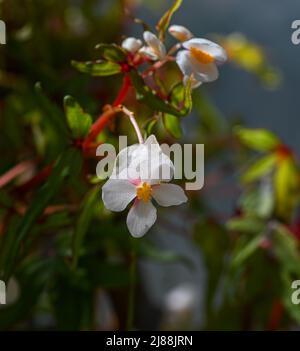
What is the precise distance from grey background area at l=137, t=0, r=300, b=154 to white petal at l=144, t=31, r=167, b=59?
2.73 feet

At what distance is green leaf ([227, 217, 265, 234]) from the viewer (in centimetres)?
72

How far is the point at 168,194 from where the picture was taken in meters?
0.44

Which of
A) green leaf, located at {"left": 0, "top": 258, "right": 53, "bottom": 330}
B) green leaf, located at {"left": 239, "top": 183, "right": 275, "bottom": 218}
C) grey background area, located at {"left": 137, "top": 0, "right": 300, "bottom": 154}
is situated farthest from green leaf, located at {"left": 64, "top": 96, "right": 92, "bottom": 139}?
grey background area, located at {"left": 137, "top": 0, "right": 300, "bottom": 154}

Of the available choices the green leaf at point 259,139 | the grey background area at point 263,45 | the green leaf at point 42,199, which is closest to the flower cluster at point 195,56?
the green leaf at point 42,199

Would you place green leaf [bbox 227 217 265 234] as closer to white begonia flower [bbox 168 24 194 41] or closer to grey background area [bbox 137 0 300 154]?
white begonia flower [bbox 168 24 194 41]

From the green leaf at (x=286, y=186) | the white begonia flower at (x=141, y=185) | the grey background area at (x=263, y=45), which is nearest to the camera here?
the white begonia flower at (x=141, y=185)

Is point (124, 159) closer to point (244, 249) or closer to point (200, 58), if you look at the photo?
point (200, 58)

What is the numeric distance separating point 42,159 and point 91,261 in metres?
0.14

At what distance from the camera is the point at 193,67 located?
0.46m

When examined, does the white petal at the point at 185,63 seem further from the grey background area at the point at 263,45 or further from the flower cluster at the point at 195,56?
the grey background area at the point at 263,45

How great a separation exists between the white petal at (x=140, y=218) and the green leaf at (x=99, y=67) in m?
0.11

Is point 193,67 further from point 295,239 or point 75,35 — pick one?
point 75,35

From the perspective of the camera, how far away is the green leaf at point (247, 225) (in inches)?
28.3
